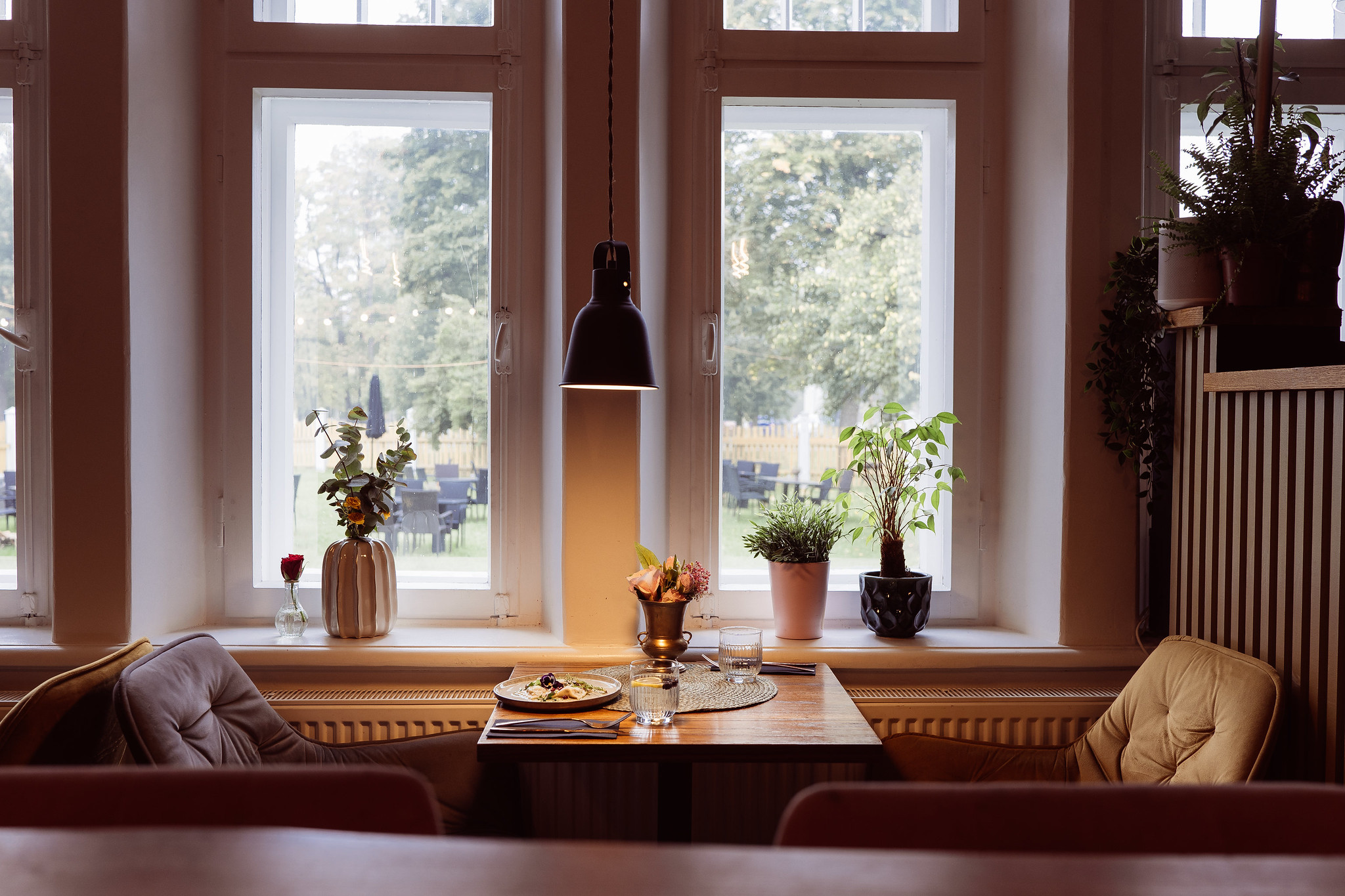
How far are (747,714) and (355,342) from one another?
1.59 metres

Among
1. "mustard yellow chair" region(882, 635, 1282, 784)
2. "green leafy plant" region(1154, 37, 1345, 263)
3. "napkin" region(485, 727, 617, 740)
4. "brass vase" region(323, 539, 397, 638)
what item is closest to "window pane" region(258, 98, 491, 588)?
"brass vase" region(323, 539, 397, 638)

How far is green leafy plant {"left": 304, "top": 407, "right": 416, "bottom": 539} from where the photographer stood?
2.42m

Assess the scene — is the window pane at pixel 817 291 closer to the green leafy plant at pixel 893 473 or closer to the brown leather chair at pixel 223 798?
the green leafy plant at pixel 893 473

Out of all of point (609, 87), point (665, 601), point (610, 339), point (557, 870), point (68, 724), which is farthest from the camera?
point (609, 87)

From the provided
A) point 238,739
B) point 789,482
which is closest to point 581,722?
point 238,739

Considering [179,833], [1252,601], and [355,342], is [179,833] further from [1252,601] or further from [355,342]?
[355,342]

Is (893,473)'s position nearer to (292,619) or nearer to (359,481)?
(359,481)

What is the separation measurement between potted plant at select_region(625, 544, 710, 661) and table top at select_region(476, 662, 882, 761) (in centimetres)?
32

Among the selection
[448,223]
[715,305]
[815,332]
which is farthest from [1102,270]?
[448,223]

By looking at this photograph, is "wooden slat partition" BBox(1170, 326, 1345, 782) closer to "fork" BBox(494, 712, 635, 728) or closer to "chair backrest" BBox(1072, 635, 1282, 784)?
"chair backrest" BBox(1072, 635, 1282, 784)

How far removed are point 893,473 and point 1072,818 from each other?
2251 millimetres

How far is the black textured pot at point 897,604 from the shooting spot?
2.44m

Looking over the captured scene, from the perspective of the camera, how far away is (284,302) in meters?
2.65

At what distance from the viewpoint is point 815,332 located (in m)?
2.69
